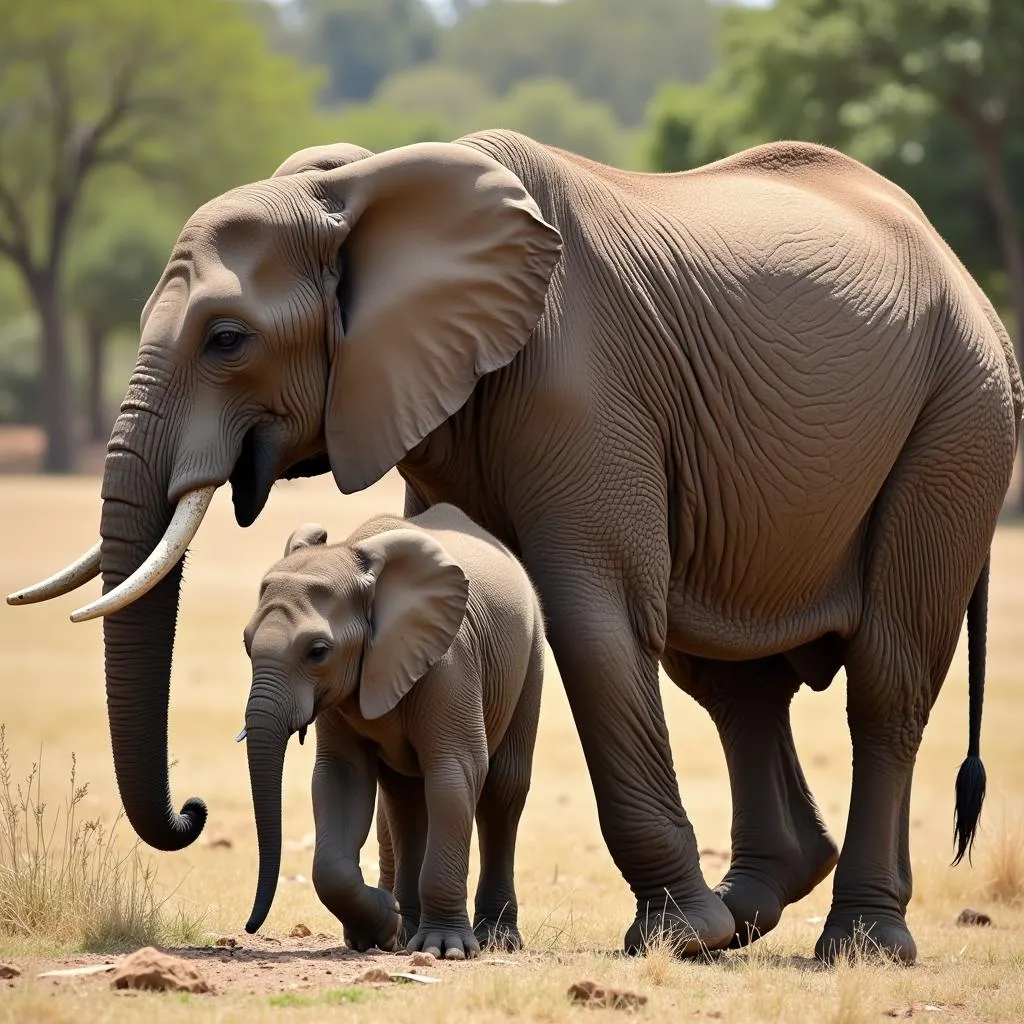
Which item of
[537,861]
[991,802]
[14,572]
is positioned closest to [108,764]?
[537,861]

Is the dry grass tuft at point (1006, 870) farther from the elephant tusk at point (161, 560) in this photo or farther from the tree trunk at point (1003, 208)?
the tree trunk at point (1003, 208)

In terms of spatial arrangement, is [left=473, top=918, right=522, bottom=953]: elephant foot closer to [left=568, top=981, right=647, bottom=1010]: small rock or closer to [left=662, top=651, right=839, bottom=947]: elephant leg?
[left=568, top=981, right=647, bottom=1010]: small rock

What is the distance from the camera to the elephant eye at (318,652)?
7141 mm

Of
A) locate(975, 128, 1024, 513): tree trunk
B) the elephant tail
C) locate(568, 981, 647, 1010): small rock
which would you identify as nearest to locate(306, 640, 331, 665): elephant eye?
locate(568, 981, 647, 1010): small rock

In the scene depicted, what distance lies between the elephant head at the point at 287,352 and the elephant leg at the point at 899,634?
2213 mm

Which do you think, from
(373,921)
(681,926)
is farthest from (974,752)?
(373,921)

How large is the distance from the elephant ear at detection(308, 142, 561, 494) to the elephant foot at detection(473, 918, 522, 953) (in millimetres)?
1769

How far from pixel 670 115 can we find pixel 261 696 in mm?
51341

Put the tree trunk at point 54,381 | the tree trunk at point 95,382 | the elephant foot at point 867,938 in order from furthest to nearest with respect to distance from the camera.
Result: the tree trunk at point 95,382 < the tree trunk at point 54,381 < the elephant foot at point 867,938

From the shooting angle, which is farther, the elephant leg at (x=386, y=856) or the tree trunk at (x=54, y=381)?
the tree trunk at (x=54, y=381)

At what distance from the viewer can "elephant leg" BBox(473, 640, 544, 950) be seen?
26.6 ft

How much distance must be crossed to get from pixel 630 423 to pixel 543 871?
4.66 meters

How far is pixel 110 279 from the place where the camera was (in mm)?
64062

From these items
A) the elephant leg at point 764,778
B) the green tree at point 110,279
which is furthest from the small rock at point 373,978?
the green tree at point 110,279
